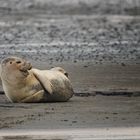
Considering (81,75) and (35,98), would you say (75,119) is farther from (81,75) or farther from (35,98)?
(81,75)

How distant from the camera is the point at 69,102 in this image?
42.2 feet

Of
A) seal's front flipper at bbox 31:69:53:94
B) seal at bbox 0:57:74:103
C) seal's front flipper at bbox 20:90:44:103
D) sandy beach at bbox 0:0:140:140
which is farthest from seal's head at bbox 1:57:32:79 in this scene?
sandy beach at bbox 0:0:140:140

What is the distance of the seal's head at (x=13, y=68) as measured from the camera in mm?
12664

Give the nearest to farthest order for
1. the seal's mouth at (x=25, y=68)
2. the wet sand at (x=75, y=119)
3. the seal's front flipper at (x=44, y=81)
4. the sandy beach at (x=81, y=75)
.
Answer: the wet sand at (x=75, y=119)
the sandy beach at (x=81, y=75)
the seal's mouth at (x=25, y=68)
the seal's front flipper at (x=44, y=81)


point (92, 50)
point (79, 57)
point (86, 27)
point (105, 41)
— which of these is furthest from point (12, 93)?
point (86, 27)

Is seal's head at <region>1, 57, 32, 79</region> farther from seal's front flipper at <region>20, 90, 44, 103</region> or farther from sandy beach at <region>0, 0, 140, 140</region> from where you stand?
sandy beach at <region>0, 0, 140, 140</region>

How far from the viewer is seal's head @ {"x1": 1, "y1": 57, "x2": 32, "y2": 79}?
12.7 m

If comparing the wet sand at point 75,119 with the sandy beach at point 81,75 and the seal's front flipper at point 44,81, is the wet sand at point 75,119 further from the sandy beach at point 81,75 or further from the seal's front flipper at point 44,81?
the seal's front flipper at point 44,81

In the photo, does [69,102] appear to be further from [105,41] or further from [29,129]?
[105,41]

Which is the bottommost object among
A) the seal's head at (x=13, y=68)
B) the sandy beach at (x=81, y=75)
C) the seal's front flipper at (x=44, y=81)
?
the sandy beach at (x=81, y=75)

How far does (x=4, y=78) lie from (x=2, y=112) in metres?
0.86

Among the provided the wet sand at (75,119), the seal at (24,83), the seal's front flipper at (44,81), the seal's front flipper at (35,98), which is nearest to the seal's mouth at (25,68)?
the seal at (24,83)

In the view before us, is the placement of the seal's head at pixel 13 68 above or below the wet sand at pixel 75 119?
A: above

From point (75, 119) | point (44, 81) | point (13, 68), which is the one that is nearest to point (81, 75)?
point (44, 81)
